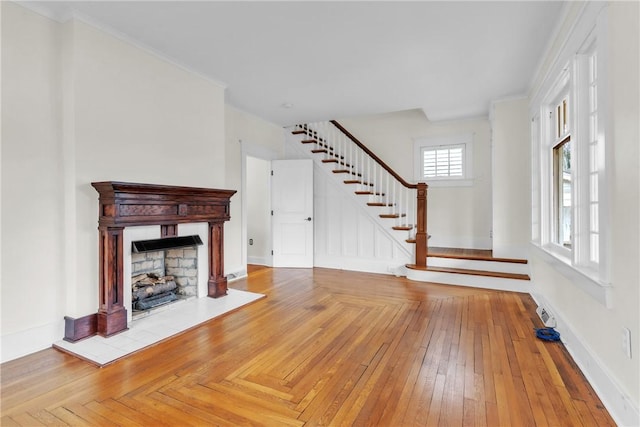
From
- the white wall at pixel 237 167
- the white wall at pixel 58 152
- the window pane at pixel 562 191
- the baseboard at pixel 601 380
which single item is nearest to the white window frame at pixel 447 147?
the window pane at pixel 562 191

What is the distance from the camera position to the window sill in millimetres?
1826

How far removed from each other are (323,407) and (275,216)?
4.27 metres

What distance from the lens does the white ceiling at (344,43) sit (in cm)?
254

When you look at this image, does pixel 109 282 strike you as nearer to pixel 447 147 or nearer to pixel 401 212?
pixel 401 212

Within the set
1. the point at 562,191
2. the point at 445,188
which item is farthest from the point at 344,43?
the point at 445,188

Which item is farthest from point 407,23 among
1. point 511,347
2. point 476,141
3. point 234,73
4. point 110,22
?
point 476,141

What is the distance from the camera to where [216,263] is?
387 cm

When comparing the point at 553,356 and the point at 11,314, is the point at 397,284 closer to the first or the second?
the point at 553,356

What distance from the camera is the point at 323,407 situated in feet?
5.97

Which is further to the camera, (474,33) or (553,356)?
(474,33)

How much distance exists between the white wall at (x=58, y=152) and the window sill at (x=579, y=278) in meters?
3.66

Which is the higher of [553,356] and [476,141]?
[476,141]

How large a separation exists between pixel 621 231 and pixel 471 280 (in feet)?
9.78

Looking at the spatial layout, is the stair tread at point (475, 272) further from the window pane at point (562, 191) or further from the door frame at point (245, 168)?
the door frame at point (245, 168)
